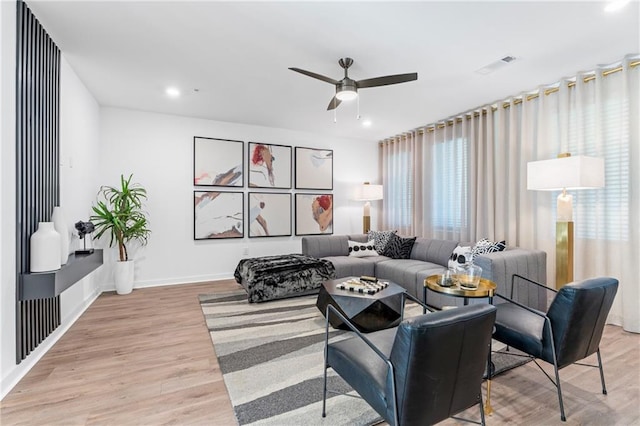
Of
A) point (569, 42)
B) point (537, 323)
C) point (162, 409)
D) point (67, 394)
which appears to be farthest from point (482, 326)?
point (569, 42)

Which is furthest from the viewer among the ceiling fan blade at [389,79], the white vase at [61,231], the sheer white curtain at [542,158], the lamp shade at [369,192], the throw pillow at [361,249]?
the lamp shade at [369,192]

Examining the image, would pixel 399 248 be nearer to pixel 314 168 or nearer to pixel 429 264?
pixel 429 264

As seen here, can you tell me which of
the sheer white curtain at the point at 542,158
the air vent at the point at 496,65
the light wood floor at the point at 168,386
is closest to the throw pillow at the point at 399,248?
the sheer white curtain at the point at 542,158

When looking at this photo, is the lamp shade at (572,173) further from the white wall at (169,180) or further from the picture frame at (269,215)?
the white wall at (169,180)

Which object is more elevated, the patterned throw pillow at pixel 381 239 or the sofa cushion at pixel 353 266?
the patterned throw pillow at pixel 381 239

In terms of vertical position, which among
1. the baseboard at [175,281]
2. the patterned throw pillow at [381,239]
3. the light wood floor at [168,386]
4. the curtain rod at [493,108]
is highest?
the curtain rod at [493,108]

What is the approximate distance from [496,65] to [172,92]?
12.4 feet

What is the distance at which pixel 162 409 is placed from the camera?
73.4 inches

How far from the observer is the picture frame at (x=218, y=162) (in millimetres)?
5000

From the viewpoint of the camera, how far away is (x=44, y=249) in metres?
2.25

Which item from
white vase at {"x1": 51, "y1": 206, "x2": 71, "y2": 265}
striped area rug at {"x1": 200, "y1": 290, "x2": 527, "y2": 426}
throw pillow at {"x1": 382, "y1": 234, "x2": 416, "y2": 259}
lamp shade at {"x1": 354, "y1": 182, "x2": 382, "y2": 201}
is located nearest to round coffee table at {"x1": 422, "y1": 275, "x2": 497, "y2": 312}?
striped area rug at {"x1": 200, "y1": 290, "x2": 527, "y2": 426}

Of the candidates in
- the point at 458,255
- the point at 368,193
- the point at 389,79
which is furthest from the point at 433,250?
the point at 389,79

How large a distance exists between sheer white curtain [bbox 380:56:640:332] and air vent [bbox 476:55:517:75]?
0.96 metres

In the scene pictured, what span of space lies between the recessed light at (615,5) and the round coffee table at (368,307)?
8.59 feet
